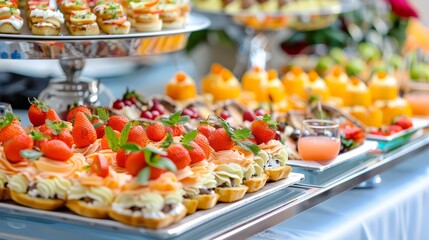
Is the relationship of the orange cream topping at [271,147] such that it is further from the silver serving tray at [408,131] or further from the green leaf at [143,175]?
the silver serving tray at [408,131]

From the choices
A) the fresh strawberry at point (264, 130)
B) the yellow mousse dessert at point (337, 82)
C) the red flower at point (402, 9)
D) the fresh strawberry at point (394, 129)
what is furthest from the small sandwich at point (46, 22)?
the red flower at point (402, 9)

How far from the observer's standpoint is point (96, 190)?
166cm

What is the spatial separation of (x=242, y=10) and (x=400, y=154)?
4.25ft

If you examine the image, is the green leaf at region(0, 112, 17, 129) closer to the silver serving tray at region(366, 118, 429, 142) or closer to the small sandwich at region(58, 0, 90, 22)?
the small sandwich at region(58, 0, 90, 22)

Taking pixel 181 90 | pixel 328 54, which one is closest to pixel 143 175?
pixel 181 90

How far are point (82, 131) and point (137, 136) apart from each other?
13cm

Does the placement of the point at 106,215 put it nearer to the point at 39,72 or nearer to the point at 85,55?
the point at 85,55

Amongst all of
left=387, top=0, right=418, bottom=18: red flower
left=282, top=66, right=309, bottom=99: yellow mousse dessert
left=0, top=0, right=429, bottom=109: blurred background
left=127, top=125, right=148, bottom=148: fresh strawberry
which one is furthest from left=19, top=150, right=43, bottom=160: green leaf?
left=387, top=0, right=418, bottom=18: red flower

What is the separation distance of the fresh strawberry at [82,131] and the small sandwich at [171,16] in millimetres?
628

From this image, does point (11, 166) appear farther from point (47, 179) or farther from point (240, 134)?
point (240, 134)

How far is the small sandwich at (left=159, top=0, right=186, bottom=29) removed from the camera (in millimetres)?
2469

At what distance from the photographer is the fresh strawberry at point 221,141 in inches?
75.9

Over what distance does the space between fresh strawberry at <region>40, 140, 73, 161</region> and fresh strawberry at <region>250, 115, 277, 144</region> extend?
0.49 metres

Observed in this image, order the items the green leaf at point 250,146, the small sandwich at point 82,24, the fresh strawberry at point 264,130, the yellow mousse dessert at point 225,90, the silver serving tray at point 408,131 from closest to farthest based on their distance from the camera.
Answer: the green leaf at point 250,146 < the fresh strawberry at point 264,130 < the small sandwich at point 82,24 < the silver serving tray at point 408,131 < the yellow mousse dessert at point 225,90
